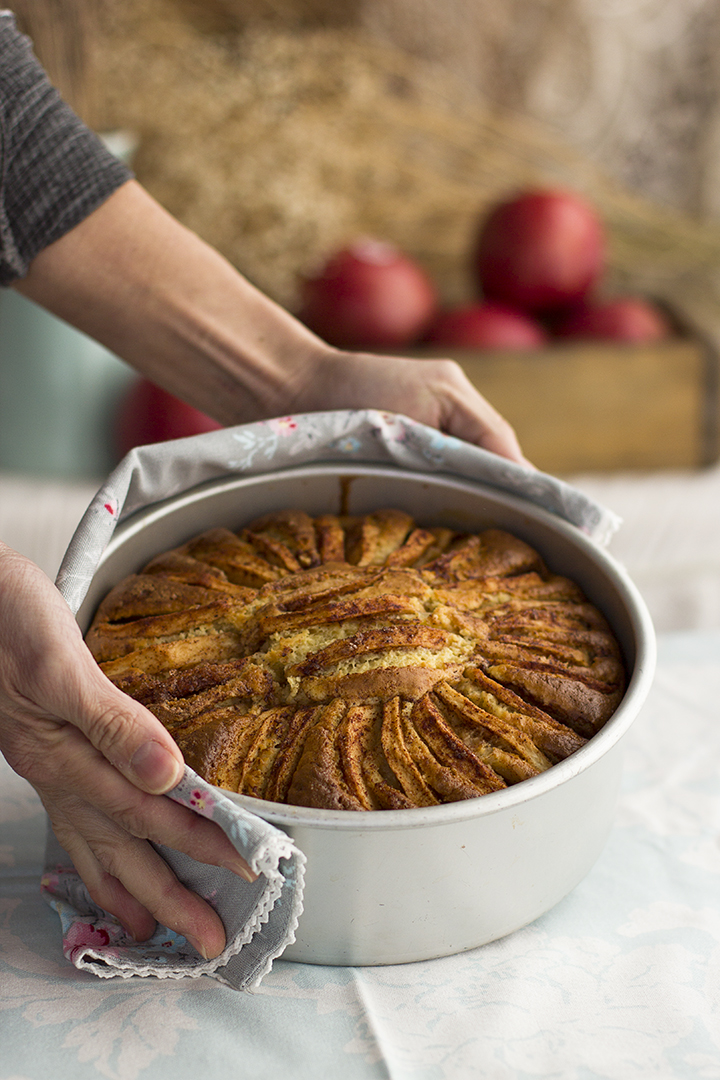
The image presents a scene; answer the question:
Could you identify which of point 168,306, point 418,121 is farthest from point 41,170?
point 418,121

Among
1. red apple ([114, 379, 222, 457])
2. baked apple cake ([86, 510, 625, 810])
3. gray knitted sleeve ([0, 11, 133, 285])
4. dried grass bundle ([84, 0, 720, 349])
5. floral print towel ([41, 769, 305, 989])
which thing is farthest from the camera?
dried grass bundle ([84, 0, 720, 349])

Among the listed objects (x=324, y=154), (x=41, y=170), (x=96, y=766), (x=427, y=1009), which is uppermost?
(x=41, y=170)

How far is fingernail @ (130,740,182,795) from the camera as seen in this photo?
72 centimetres

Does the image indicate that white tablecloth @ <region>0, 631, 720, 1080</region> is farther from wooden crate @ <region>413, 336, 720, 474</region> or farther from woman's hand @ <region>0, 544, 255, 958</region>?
wooden crate @ <region>413, 336, 720, 474</region>

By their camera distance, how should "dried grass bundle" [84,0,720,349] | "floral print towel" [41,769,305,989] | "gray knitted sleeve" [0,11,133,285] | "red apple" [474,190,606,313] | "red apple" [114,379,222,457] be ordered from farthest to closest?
1. "dried grass bundle" [84,0,720,349]
2. "red apple" [474,190,606,313]
3. "red apple" [114,379,222,457]
4. "gray knitted sleeve" [0,11,133,285]
5. "floral print towel" [41,769,305,989]

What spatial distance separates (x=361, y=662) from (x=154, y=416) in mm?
1299

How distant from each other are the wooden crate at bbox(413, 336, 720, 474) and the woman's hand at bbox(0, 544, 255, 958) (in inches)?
57.0

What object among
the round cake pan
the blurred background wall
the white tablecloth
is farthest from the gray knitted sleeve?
the blurred background wall

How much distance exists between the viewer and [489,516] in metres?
1.18

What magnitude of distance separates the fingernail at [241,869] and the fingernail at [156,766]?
79 mm

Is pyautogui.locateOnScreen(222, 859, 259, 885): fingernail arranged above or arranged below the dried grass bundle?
below

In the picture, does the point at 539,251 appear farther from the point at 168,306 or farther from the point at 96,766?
the point at 96,766

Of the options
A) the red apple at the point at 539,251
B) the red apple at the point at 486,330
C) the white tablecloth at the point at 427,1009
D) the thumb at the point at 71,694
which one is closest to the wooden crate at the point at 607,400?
the red apple at the point at 486,330

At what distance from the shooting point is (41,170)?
45.1 inches
